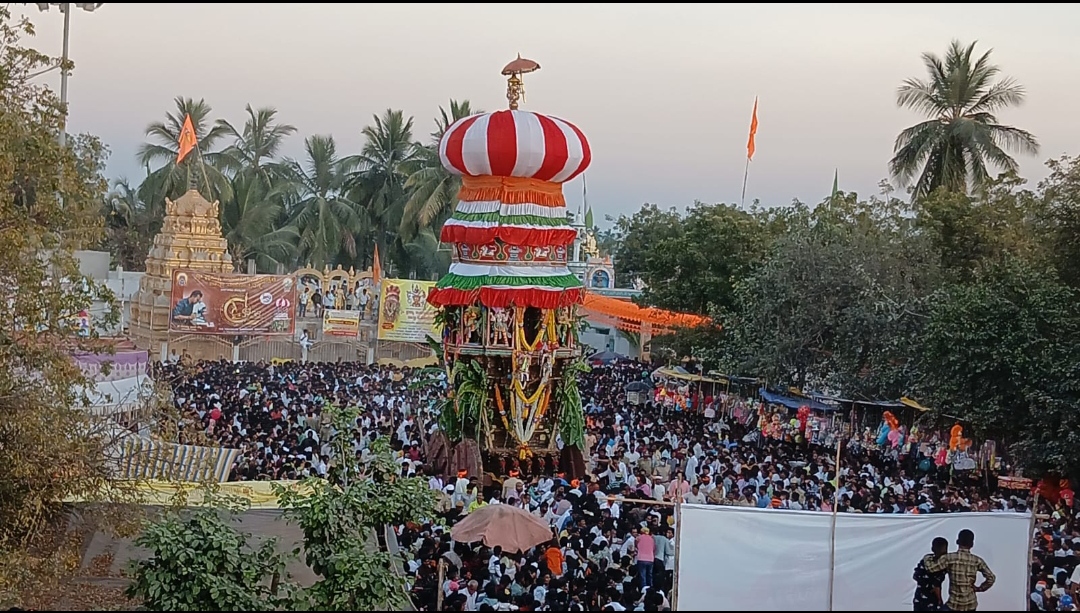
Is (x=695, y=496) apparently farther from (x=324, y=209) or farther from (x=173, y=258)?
(x=324, y=209)

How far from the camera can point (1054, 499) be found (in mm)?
15938

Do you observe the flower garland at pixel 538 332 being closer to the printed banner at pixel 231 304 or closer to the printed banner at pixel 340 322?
the printed banner at pixel 231 304

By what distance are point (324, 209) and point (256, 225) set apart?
274 centimetres

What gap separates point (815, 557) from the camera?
329 inches

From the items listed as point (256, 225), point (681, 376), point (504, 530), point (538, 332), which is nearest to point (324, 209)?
point (256, 225)

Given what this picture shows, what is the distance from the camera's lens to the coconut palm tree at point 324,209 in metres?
42.4

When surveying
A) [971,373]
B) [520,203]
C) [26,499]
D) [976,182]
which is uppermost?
[976,182]

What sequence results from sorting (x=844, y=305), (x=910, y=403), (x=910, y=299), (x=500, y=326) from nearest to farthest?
(x=500, y=326) < (x=910, y=403) < (x=910, y=299) < (x=844, y=305)

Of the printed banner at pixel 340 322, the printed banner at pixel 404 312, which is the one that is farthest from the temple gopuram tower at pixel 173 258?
the printed banner at pixel 404 312

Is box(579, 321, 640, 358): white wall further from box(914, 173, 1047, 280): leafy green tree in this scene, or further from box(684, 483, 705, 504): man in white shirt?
box(684, 483, 705, 504): man in white shirt

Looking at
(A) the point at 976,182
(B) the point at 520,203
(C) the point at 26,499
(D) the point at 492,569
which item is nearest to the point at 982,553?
(D) the point at 492,569

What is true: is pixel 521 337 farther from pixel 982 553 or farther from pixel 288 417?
pixel 982 553

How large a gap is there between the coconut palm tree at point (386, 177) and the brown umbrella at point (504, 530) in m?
32.0

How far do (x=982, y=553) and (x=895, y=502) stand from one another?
618cm
